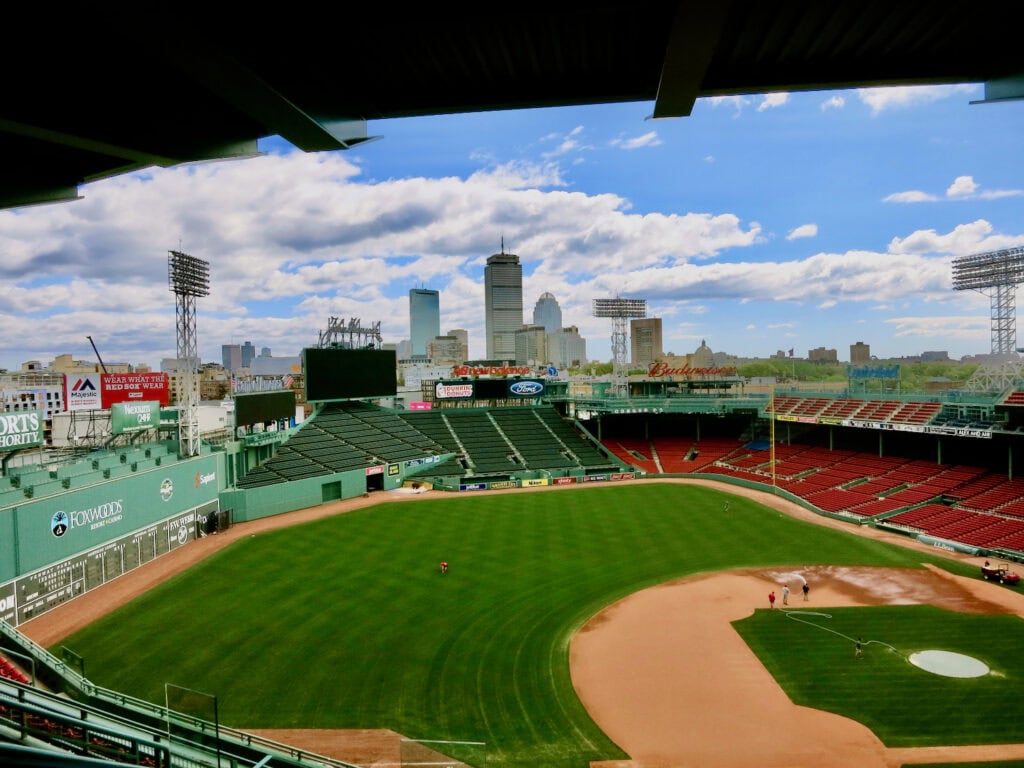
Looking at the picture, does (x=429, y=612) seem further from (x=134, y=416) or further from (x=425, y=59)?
(x=425, y=59)

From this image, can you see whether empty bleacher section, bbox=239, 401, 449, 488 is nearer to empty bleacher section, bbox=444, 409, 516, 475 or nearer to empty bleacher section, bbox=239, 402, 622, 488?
empty bleacher section, bbox=239, 402, 622, 488

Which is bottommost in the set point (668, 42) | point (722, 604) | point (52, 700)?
point (722, 604)

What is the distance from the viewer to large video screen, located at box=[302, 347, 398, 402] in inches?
2259

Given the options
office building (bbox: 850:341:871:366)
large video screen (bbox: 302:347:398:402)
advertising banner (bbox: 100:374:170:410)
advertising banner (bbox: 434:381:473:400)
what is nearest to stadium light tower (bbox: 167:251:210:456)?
advertising banner (bbox: 100:374:170:410)

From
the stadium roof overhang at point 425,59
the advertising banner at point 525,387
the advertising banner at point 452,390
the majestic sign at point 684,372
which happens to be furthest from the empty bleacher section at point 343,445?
the stadium roof overhang at point 425,59

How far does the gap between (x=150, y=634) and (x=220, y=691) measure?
637cm

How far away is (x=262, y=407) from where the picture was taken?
47062mm

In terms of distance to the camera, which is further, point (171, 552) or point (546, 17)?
point (171, 552)

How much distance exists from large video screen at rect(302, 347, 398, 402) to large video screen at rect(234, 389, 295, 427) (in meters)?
7.20

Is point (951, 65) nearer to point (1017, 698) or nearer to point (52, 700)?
point (52, 700)

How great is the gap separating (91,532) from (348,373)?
33.0 metres

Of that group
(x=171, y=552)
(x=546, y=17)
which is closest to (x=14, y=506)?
(x=171, y=552)

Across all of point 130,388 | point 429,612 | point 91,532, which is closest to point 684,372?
point 429,612

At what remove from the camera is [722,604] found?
2622 cm
